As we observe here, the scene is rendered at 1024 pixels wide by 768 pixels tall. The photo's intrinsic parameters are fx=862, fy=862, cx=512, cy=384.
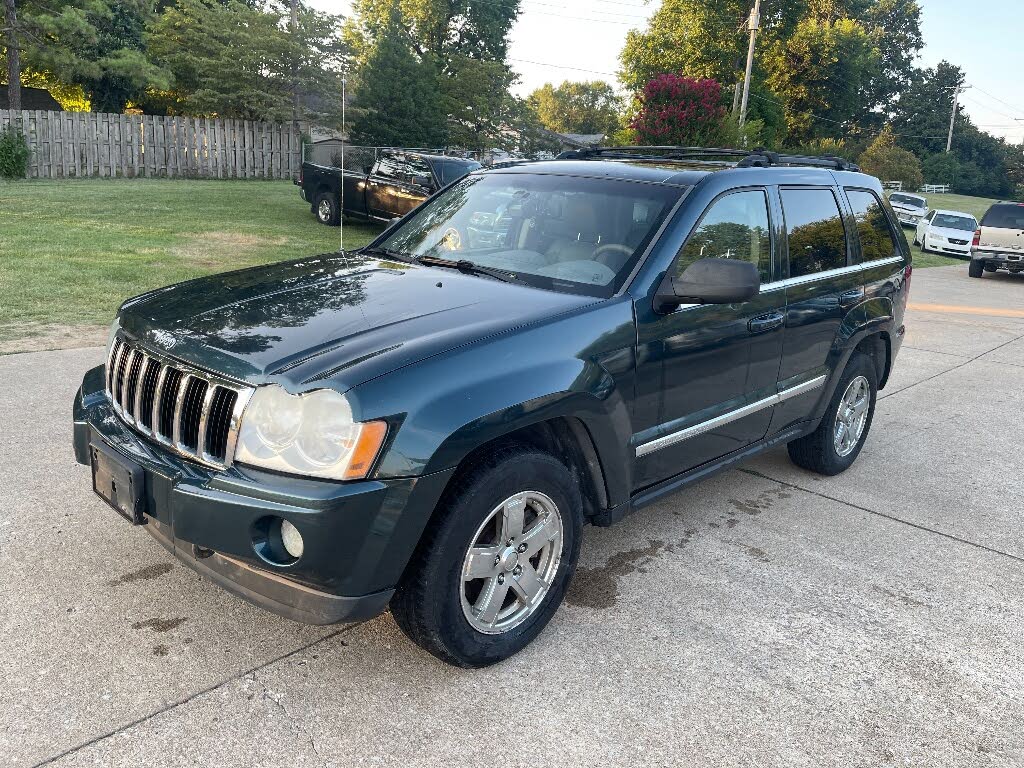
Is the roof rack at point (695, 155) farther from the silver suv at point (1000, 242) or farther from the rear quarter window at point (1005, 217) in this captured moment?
the rear quarter window at point (1005, 217)

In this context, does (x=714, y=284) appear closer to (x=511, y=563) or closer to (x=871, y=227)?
(x=511, y=563)

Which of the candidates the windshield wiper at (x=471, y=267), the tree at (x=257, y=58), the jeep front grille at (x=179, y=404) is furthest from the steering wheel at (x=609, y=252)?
the tree at (x=257, y=58)

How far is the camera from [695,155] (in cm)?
502

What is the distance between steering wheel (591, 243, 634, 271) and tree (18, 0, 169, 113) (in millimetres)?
27259

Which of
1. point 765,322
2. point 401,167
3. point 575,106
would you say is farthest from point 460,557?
point 575,106

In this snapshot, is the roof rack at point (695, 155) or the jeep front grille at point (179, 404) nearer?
the jeep front grille at point (179, 404)

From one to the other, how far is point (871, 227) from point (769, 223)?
4.29ft

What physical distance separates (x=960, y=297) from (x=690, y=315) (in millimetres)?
13870

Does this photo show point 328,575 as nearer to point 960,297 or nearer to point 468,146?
point 960,297

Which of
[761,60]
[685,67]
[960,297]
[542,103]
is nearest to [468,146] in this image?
[685,67]

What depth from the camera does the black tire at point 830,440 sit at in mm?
4984

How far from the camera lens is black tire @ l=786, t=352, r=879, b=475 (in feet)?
16.4

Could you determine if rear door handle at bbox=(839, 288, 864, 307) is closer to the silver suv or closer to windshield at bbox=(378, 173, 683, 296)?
windshield at bbox=(378, 173, 683, 296)

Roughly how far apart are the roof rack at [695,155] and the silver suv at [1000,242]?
52.3 ft
